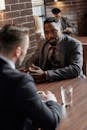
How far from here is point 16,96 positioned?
1415 mm

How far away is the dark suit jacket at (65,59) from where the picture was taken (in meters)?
2.68

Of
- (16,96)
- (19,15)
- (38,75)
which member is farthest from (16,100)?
(19,15)

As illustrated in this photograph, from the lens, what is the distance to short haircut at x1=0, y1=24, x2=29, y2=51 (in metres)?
1.49

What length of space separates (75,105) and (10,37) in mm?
735

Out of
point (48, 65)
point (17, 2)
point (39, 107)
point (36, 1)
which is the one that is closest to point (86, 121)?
point (39, 107)

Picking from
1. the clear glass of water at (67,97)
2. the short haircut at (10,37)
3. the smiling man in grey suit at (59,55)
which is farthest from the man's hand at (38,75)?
the short haircut at (10,37)

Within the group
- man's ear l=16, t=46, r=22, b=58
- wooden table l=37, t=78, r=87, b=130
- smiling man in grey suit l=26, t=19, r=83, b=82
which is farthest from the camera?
smiling man in grey suit l=26, t=19, r=83, b=82

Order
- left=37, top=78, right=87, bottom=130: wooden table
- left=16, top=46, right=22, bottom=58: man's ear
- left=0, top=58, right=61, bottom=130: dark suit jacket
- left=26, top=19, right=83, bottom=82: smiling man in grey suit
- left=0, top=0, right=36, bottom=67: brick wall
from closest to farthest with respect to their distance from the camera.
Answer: left=0, top=58, right=61, bottom=130: dark suit jacket < left=16, top=46, right=22, bottom=58: man's ear < left=37, top=78, right=87, bottom=130: wooden table < left=26, top=19, right=83, bottom=82: smiling man in grey suit < left=0, top=0, right=36, bottom=67: brick wall

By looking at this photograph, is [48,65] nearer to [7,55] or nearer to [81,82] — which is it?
[81,82]

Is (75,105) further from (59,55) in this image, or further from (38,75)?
(59,55)

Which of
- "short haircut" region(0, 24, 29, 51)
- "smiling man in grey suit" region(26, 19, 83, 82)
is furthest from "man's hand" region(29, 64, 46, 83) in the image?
"short haircut" region(0, 24, 29, 51)

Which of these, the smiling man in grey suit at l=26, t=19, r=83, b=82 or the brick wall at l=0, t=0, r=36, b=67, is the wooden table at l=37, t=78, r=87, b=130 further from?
the brick wall at l=0, t=0, r=36, b=67

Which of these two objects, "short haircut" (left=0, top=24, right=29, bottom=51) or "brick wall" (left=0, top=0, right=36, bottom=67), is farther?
"brick wall" (left=0, top=0, right=36, bottom=67)

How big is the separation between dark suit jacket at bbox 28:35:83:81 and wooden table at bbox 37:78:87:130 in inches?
3.0
